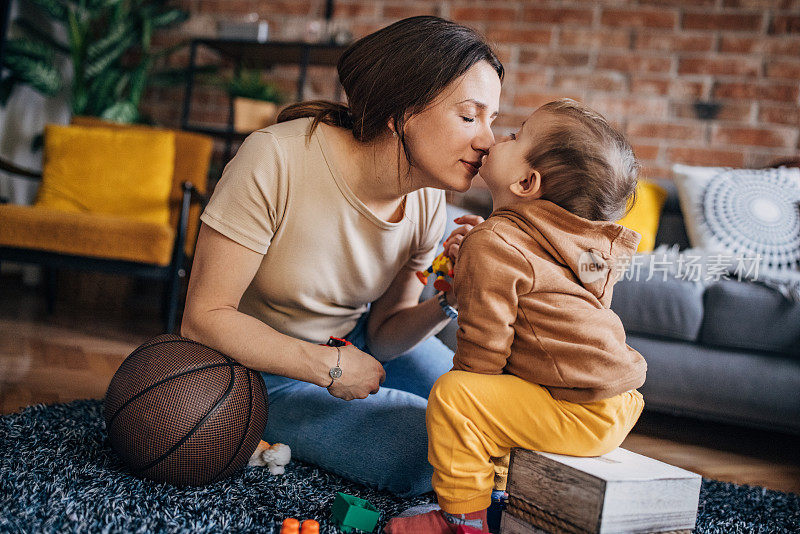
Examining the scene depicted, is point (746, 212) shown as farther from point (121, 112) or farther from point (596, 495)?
point (121, 112)

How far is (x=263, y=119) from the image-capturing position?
127 inches

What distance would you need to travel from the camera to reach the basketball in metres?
1.08

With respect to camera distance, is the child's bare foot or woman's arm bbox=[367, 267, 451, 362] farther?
woman's arm bbox=[367, 267, 451, 362]

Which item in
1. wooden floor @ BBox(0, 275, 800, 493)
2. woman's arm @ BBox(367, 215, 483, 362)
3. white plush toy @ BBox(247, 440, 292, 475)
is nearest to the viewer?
white plush toy @ BBox(247, 440, 292, 475)

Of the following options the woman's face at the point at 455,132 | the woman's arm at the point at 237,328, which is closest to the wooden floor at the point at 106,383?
the woman's arm at the point at 237,328

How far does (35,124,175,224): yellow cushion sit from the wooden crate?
2.27 m

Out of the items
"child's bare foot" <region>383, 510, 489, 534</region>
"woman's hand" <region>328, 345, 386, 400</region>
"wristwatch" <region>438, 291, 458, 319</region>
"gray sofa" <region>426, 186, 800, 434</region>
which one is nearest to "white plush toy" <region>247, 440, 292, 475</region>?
"woman's hand" <region>328, 345, 386, 400</region>

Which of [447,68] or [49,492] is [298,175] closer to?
[447,68]

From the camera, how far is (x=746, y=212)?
2.30 m

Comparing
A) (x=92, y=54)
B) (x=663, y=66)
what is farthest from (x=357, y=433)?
(x=92, y=54)

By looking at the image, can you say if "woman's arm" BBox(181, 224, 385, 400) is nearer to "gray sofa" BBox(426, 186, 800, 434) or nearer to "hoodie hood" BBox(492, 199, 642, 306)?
"hoodie hood" BBox(492, 199, 642, 306)

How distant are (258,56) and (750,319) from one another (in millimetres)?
2714

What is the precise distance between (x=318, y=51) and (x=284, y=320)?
2.25 m

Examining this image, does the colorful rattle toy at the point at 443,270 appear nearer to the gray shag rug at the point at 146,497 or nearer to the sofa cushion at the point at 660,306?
the gray shag rug at the point at 146,497
